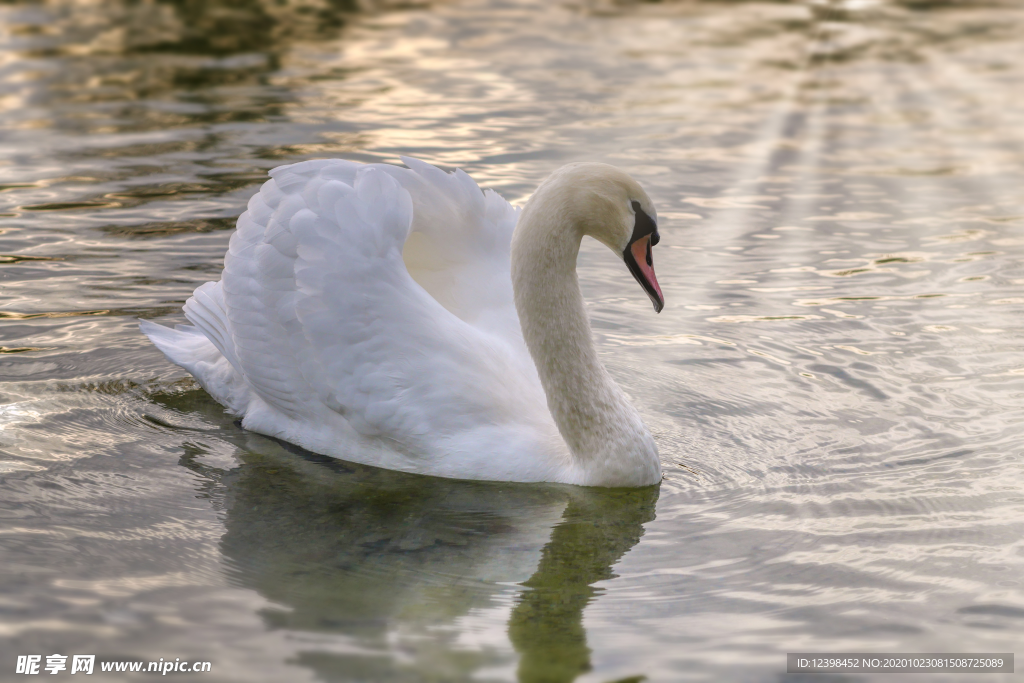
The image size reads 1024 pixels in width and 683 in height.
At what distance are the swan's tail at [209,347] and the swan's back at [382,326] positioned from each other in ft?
0.05

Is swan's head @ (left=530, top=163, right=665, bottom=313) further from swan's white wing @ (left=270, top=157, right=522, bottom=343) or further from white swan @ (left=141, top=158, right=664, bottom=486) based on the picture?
swan's white wing @ (left=270, top=157, right=522, bottom=343)

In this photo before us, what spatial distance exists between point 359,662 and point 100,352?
11.3 feet

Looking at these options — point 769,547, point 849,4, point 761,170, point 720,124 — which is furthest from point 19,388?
point 849,4

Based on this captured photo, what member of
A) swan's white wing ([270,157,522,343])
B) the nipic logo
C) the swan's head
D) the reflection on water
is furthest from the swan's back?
the nipic logo

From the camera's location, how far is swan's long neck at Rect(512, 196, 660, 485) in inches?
223

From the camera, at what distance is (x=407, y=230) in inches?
229

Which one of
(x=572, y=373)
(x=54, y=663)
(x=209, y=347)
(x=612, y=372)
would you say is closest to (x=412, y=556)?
(x=572, y=373)

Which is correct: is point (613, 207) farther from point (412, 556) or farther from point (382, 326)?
point (412, 556)

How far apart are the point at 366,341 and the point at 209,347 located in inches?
54.5

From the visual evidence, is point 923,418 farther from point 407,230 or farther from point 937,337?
point 407,230

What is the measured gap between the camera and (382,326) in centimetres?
564

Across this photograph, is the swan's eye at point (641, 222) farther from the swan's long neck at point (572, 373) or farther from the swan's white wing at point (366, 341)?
the swan's white wing at point (366, 341)

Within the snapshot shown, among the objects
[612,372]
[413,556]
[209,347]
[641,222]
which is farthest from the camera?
[612,372]

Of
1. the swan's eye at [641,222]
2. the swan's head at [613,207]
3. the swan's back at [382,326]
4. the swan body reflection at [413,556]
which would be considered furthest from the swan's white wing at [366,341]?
the swan's eye at [641,222]
